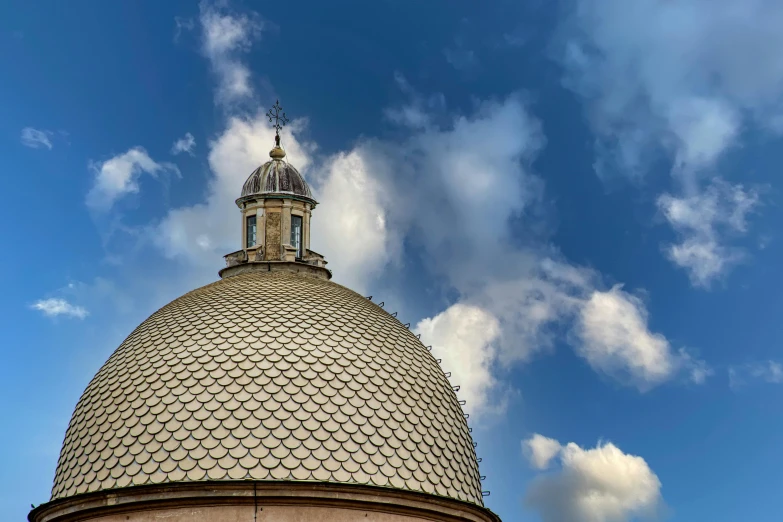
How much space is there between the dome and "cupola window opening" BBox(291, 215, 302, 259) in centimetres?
75

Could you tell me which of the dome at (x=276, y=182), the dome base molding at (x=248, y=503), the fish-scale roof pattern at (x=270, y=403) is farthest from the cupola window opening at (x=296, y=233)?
the dome base molding at (x=248, y=503)

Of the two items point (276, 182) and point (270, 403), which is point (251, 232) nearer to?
point (276, 182)

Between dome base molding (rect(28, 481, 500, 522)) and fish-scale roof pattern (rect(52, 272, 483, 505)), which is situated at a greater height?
fish-scale roof pattern (rect(52, 272, 483, 505))

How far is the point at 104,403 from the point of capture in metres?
34.1

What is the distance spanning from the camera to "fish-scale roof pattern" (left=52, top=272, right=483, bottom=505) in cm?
3086

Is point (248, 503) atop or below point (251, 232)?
below

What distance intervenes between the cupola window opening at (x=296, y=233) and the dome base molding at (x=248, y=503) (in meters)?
11.1

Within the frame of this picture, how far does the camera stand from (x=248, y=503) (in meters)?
29.6

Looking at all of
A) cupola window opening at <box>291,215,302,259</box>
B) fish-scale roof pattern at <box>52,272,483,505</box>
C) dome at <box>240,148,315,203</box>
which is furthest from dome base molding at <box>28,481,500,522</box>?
dome at <box>240,148,315,203</box>

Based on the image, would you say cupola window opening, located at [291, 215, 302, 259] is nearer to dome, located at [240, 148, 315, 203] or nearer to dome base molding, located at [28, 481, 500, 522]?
dome, located at [240, 148, 315, 203]

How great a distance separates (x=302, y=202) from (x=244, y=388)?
388 inches

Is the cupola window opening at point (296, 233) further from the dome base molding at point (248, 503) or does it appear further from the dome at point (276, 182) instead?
the dome base molding at point (248, 503)

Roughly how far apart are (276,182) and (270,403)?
10.6 meters

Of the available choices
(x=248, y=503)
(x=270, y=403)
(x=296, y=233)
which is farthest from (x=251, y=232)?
(x=248, y=503)
